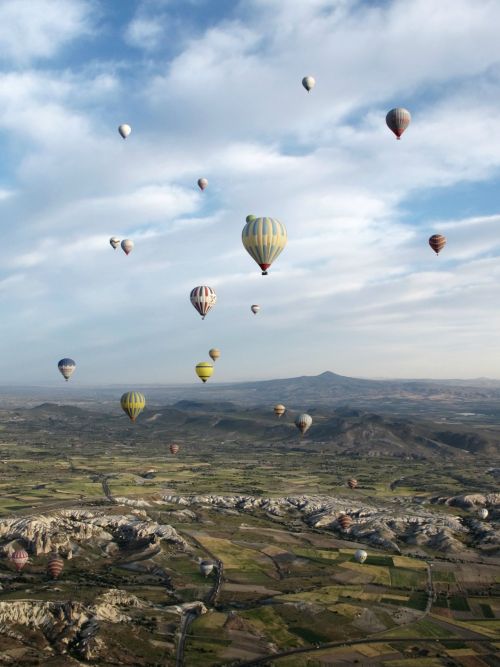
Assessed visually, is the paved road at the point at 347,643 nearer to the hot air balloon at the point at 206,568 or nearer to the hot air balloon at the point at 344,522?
the hot air balloon at the point at 206,568

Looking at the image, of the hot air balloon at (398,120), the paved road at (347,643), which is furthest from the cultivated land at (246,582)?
the hot air balloon at (398,120)

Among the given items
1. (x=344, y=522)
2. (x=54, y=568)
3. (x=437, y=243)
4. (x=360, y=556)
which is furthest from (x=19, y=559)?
(x=437, y=243)

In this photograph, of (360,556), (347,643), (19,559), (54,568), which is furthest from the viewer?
(360,556)

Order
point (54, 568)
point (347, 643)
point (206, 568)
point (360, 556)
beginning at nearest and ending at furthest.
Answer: point (347, 643)
point (54, 568)
point (206, 568)
point (360, 556)

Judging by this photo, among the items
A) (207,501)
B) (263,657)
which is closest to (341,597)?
(263,657)

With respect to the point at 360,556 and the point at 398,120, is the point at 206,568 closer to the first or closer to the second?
the point at 360,556

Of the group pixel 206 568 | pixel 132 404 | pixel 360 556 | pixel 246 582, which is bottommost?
pixel 246 582

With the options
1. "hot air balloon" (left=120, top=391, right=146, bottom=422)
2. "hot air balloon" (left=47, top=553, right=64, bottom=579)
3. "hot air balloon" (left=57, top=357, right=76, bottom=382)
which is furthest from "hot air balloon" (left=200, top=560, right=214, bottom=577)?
"hot air balloon" (left=57, top=357, right=76, bottom=382)
